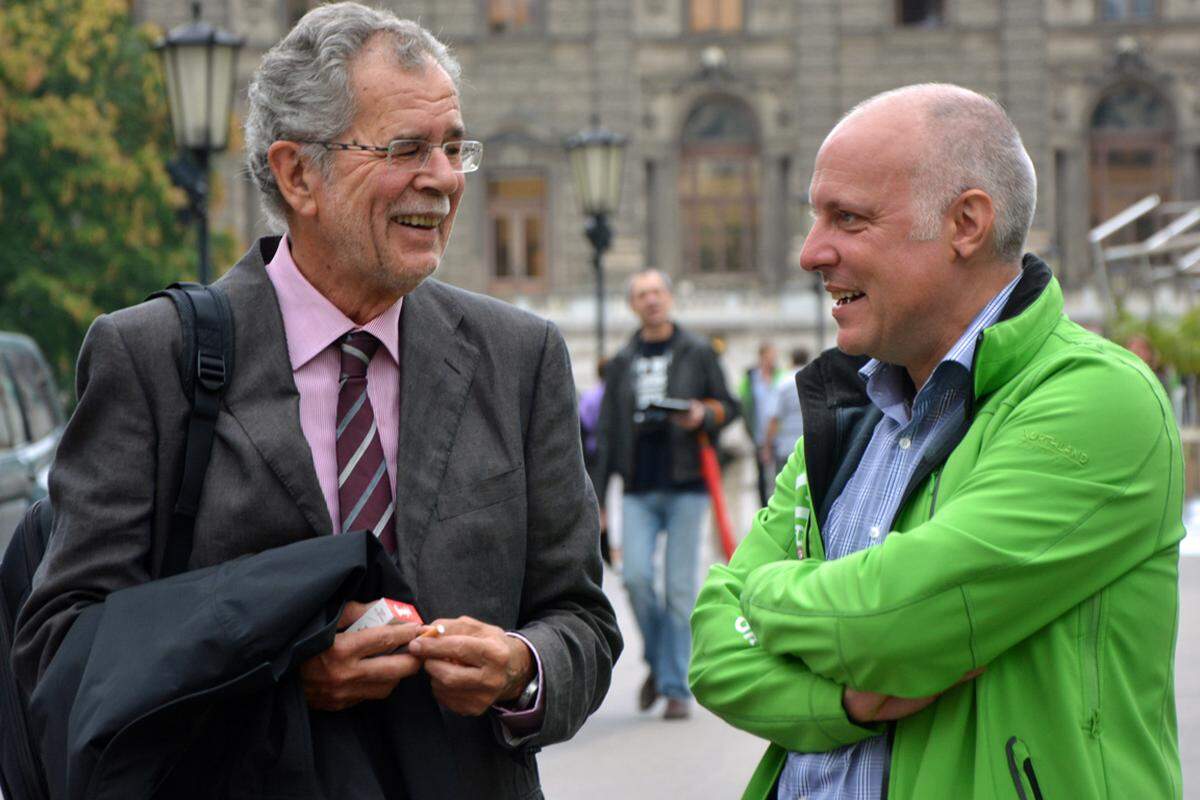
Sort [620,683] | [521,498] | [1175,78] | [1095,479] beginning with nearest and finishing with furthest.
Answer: [1095,479] < [521,498] < [620,683] < [1175,78]

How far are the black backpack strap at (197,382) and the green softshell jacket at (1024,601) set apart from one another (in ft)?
2.82

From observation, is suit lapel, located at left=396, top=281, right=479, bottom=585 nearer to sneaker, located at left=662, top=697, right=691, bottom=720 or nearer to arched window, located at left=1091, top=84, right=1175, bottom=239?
sneaker, located at left=662, top=697, right=691, bottom=720

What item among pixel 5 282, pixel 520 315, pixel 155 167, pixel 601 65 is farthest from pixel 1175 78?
pixel 520 315

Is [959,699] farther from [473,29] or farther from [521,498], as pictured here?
[473,29]

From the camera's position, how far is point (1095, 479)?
2.40m

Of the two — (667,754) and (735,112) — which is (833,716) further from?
(735,112)

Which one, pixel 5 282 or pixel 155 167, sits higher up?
pixel 155 167

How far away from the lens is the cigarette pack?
2.58 meters

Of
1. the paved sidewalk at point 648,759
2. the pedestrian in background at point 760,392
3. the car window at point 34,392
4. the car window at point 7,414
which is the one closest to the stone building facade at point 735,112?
A: the pedestrian in background at point 760,392

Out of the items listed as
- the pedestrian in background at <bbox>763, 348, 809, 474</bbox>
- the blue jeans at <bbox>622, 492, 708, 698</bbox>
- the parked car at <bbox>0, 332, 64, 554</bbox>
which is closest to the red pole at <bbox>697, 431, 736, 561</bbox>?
the blue jeans at <bbox>622, 492, 708, 698</bbox>

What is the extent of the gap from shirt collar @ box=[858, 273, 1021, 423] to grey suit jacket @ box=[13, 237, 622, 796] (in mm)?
511

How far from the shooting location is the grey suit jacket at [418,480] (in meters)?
2.65

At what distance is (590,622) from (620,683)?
6770 millimetres

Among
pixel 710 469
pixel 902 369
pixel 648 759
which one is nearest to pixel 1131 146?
pixel 710 469
